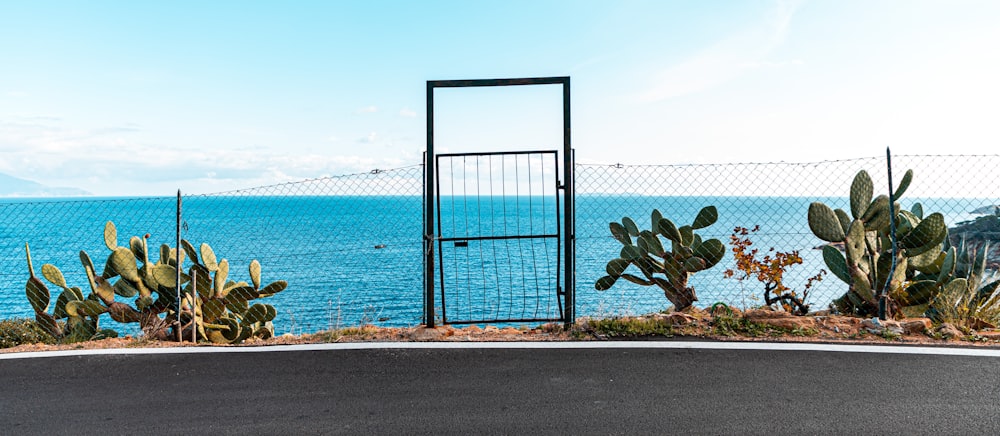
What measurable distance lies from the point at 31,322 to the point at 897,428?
923 centimetres

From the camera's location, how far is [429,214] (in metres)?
6.41

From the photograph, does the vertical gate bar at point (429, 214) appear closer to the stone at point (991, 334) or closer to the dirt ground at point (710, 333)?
the dirt ground at point (710, 333)

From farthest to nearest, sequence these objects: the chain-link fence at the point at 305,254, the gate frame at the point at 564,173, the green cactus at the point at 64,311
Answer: the chain-link fence at the point at 305,254 < the green cactus at the point at 64,311 < the gate frame at the point at 564,173

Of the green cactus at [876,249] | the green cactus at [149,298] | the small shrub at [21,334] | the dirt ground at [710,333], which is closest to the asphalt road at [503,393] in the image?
the dirt ground at [710,333]

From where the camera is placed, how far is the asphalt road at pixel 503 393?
371 centimetres

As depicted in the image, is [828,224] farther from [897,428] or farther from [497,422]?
[497,422]

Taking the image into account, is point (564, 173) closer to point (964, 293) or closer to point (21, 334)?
point (964, 293)

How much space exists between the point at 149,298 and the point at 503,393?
5.21 m

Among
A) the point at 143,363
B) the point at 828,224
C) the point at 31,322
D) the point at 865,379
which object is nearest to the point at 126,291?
the point at 31,322

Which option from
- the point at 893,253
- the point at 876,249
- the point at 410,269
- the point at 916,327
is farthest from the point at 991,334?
the point at 410,269

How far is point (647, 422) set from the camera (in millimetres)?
3703

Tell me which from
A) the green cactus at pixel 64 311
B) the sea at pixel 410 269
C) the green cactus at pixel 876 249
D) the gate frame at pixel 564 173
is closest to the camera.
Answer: the gate frame at pixel 564 173

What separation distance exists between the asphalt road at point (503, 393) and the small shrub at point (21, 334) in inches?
101

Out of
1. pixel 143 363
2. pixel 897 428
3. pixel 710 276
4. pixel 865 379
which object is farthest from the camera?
pixel 710 276
